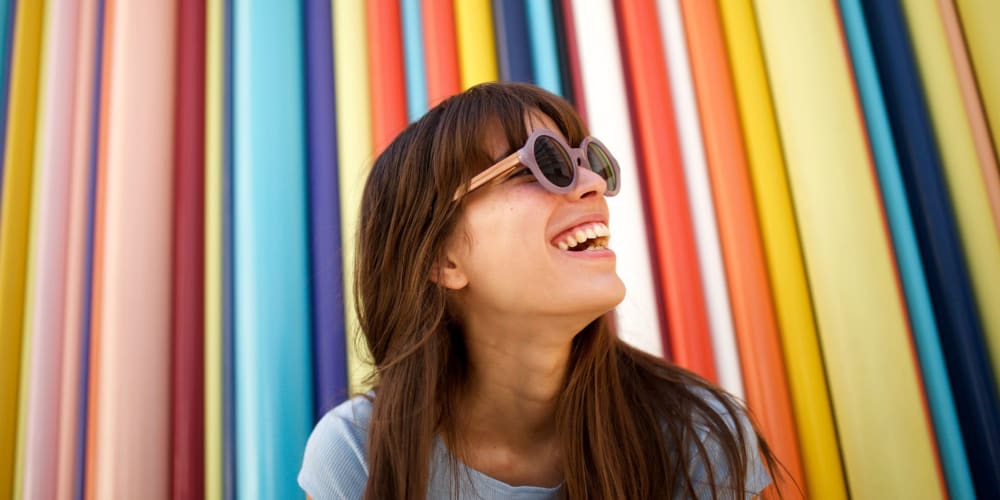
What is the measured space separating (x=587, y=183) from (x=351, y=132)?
72 centimetres

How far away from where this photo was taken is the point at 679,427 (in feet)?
4.07

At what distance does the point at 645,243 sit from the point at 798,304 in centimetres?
38

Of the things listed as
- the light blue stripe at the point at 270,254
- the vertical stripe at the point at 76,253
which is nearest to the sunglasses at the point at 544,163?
the light blue stripe at the point at 270,254

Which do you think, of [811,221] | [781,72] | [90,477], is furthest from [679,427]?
[90,477]

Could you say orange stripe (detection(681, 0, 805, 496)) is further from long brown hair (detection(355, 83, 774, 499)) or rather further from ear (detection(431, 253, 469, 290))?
ear (detection(431, 253, 469, 290))

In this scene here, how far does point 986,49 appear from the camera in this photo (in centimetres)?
137

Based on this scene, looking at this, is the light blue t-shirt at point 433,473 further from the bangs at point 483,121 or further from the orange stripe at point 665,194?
the bangs at point 483,121

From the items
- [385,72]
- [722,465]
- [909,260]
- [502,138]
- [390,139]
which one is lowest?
[722,465]

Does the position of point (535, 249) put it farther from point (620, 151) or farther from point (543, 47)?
point (543, 47)

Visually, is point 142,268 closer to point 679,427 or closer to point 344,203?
point 344,203

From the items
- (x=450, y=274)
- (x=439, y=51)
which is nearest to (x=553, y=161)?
(x=450, y=274)

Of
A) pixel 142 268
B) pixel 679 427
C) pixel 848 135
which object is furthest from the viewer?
pixel 142 268

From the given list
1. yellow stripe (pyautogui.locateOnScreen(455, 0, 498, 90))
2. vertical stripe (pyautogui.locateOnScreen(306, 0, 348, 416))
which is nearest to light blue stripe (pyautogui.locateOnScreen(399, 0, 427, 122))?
yellow stripe (pyautogui.locateOnScreen(455, 0, 498, 90))

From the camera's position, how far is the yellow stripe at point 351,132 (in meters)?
1.53
